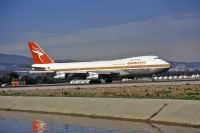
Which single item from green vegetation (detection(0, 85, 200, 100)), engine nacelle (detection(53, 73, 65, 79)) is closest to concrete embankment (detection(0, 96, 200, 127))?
green vegetation (detection(0, 85, 200, 100))

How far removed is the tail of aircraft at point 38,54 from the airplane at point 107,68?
2.73 m

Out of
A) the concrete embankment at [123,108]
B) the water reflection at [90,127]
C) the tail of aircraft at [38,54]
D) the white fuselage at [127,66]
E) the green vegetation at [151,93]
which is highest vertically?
the tail of aircraft at [38,54]

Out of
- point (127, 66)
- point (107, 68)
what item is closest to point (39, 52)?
point (107, 68)

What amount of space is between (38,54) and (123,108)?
85384mm

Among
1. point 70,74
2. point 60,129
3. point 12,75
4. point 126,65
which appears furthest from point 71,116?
point 12,75

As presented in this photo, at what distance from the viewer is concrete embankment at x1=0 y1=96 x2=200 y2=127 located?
27.3 metres

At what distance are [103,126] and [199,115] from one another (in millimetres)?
4930

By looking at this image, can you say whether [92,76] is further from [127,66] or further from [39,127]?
[39,127]

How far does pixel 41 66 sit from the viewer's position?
111688 mm

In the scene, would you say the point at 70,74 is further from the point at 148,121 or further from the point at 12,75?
the point at 148,121

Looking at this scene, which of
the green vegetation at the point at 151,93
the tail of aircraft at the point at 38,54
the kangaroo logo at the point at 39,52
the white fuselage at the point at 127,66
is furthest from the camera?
the kangaroo logo at the point at 39,52

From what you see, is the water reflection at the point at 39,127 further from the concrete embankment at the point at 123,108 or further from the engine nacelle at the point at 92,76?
the engine nacelle at the point at 92,76

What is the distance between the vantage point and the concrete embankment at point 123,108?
2728 centimetres

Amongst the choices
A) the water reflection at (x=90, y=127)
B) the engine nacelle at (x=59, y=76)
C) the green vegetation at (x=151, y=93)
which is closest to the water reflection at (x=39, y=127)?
the water reflection at (x=90, y=127)
